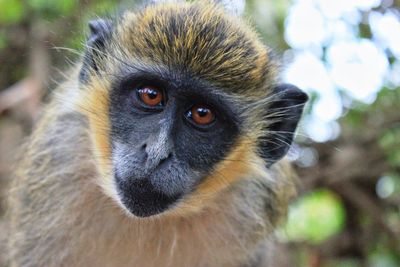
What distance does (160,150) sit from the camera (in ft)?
9.08

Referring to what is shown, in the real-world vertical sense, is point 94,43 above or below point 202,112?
above

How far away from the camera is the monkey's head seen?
2902mm

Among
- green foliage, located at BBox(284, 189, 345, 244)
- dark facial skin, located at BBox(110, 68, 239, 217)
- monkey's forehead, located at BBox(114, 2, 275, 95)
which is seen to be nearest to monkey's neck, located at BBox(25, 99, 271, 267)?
dark facial skin, located at BBox(110, 68, 239, 217)

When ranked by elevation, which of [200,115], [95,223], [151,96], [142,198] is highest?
[151,96]

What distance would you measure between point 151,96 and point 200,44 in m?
0.34

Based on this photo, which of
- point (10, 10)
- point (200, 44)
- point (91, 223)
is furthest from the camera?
point (10, 10)

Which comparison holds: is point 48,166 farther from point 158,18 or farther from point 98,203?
point 158,18

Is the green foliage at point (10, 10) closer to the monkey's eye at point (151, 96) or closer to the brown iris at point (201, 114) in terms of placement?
the monkey's eye at point (151, 96)

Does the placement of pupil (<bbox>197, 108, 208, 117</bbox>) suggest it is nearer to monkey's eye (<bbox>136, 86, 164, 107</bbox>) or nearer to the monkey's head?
the monkey's head

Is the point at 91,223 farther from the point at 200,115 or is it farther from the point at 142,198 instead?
the point at 200,115

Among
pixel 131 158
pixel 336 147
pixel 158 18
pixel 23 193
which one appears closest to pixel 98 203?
pixel 23 193

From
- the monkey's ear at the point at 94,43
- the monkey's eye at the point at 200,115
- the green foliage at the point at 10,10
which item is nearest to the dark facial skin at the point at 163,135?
the monkey's eye at the point at 200,115

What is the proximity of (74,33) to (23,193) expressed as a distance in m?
0.88

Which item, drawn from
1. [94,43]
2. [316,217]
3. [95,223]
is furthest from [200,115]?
[316,217]
